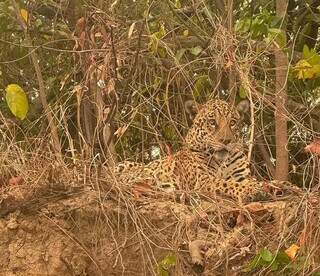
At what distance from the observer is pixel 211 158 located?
7.24 meters

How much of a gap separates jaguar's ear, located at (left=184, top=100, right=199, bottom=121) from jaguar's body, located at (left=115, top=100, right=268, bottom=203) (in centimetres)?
5

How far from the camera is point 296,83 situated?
7.29 m

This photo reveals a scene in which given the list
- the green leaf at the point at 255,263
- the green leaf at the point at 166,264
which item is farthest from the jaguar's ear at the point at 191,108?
the green leaf at the point at 255,263

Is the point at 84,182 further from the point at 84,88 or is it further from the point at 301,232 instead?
the point at 301,232

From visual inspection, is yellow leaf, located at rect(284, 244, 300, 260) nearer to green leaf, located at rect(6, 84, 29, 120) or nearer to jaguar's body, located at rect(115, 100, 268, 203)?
jaguar's body, located at rect(115, 100, 268, 203)

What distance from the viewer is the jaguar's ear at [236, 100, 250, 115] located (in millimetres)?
6895

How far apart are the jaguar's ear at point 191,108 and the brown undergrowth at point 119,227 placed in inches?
71.3

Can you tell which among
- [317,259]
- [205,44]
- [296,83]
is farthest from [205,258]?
[296,83]

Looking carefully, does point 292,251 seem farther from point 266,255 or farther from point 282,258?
point 266,255

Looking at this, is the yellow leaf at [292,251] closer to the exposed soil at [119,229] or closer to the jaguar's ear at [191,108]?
the exposed soil at [119,229]

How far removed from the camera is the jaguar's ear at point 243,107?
22.6ft

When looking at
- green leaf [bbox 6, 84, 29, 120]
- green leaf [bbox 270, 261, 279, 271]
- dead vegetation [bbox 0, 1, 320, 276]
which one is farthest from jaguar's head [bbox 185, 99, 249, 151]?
green leaf [bbox 270, 261, 279, 271]

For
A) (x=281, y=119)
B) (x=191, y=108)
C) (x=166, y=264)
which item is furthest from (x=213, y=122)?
(x=166, y=264)

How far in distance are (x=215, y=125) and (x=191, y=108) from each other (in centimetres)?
27
